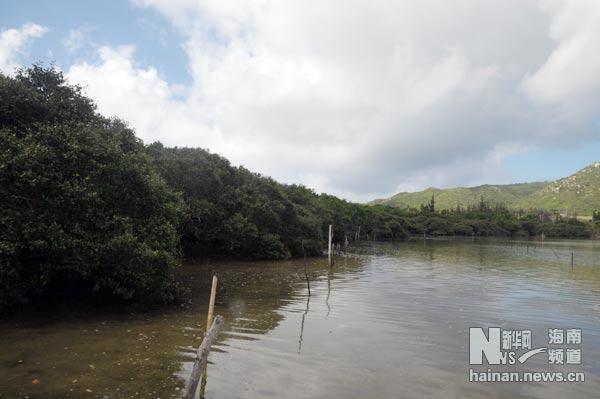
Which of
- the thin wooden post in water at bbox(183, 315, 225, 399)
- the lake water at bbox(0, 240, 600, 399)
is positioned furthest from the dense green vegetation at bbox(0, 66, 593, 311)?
the thin wooden post in water at bbox(183, 315, 225, 399)

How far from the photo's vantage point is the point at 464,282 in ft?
99.6

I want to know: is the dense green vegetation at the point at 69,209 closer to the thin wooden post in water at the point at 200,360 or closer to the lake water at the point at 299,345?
the lake water at the point at 299,345

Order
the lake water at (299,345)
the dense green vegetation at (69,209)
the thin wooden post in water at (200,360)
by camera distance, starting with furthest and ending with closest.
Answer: the dense green vegetation at (69,209)
the lake water at (299,345)
the thin wooden post in water at (200,360)

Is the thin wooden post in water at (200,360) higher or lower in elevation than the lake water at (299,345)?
higher

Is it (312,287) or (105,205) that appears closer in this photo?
(105,205)

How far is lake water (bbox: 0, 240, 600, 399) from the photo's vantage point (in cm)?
1002

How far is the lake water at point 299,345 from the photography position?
10016 mm

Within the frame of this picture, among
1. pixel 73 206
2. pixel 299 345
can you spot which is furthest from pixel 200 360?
pixel 73 206

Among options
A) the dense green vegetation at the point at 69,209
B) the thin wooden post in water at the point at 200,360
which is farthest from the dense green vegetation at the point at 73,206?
the thin wooden post in water at the point at 200,360

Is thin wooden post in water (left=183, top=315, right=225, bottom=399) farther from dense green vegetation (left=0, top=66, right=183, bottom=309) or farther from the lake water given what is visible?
dense green vegetation (left=0, top=66, right=183, bottom=309)

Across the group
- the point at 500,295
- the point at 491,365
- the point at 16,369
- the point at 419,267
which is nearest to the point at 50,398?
the point at 16,369

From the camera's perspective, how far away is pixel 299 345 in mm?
13773

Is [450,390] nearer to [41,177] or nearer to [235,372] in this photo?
[235,372]

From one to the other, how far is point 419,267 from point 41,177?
34.2 metres
